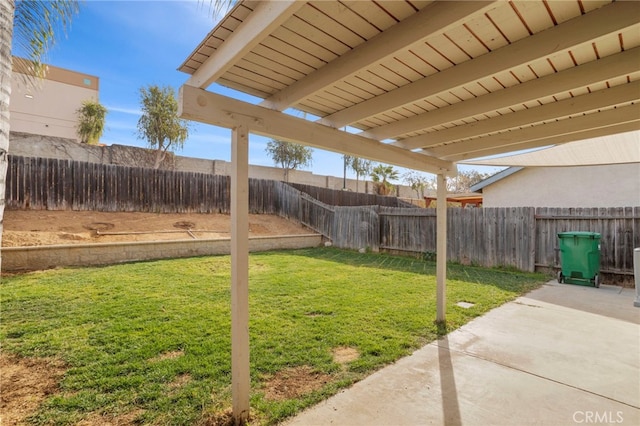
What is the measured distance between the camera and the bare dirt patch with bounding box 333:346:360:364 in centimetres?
279

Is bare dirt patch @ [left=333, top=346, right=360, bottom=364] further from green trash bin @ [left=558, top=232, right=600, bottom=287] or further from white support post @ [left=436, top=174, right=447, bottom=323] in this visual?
green trash bin @ [left=558, top=232, right=600, bottom=287]

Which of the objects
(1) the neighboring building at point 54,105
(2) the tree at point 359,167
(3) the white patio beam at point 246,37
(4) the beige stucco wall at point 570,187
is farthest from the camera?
(2) the tree at point 359,167

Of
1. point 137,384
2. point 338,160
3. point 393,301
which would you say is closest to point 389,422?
point 137,384

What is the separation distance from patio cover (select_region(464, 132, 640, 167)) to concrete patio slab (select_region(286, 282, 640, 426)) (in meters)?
3.12

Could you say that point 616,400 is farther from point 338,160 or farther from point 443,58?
point 338,160

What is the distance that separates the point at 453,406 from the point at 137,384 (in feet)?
7.91

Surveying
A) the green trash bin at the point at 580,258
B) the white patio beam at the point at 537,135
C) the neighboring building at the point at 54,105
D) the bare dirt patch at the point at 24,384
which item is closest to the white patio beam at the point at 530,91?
the white patio beam at the point at 537,135

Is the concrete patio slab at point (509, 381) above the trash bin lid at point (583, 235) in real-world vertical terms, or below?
below

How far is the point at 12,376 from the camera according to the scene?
96.7 inches

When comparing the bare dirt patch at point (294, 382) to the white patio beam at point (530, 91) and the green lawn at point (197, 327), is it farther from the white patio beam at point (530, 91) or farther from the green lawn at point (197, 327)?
the white patio beam at point (530, 91)

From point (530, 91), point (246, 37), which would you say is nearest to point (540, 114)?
point (530, 91)

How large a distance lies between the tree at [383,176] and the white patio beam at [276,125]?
21.9 metres

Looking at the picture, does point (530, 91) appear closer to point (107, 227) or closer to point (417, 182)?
point (107, 227)

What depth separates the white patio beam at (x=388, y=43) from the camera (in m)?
1.38
